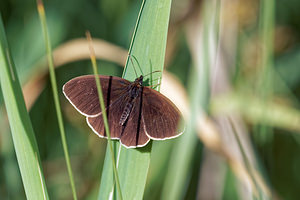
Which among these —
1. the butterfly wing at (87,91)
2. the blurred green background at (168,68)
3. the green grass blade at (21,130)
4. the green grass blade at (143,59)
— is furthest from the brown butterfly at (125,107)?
the blurred green background at (168,68)

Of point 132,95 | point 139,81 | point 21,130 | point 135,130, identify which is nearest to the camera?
point 21,130

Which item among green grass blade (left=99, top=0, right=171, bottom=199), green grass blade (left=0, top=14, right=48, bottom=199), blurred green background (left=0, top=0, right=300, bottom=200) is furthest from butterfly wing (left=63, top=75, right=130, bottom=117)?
blurred green background (left=0, top=0, right=300, bottom=200)

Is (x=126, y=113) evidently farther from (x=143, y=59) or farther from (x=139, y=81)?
(x=143, y=59)

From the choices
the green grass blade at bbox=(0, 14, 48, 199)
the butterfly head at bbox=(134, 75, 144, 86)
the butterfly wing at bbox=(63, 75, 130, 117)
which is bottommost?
the green grass blade at bbox=(0, 14, 48, 199)

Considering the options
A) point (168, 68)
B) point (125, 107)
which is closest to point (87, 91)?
point (125, 107)

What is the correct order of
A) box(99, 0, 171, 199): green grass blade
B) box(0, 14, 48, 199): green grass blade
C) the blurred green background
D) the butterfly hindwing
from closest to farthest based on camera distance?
box(0, 14, 48, 199): green grass blade, box(99, 0, 171, 199): green grass blade, the butterfly hindwing, the blurred green background

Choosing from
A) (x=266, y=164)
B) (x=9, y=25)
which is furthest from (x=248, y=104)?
(x=9, y=25)

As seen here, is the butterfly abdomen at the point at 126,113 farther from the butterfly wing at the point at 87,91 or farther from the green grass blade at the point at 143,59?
the green grass blade at the point at 143,59

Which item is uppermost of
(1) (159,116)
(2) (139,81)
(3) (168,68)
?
(3) (168,68)

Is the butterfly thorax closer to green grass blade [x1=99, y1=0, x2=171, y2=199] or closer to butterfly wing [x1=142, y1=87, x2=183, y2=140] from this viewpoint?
butterfly wing [x1=142, y1=87, x2=183, y2=140]
